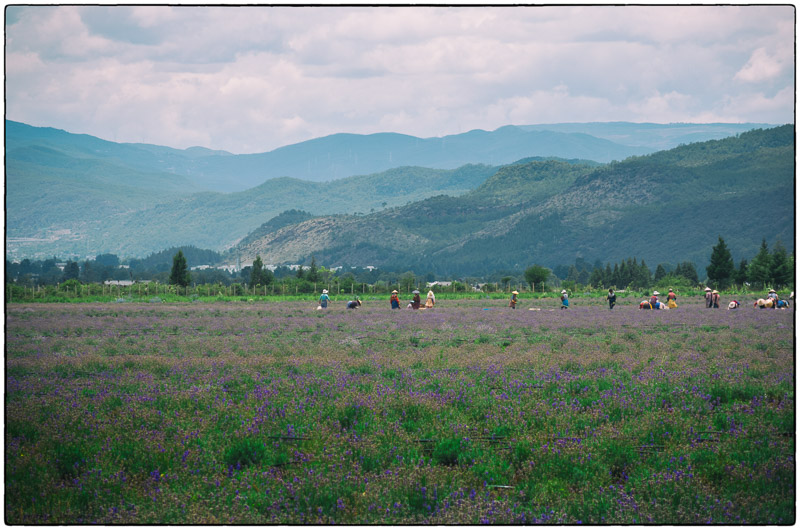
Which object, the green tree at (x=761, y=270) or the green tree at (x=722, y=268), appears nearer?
the green tree at (x=761, y=270)

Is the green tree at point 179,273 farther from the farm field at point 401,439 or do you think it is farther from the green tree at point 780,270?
the farm field at point 401,439

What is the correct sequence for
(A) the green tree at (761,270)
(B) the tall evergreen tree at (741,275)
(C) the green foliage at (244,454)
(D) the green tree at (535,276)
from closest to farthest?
(C) the green foliage at (244,454) < (A) the green tree at (761,270) < (B) the tall evergreen tree at (741,275) < (D) the green tree at (535,276)

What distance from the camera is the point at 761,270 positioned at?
60.9 m

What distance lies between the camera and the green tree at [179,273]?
7262 cm

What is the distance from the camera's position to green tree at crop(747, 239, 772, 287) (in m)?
58.9

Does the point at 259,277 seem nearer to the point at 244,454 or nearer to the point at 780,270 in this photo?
the point at 780,270

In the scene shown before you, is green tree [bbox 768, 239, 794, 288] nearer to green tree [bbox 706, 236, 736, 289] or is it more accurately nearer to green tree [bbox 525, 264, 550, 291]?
green tree [bbox 706, 236, 736, 289]

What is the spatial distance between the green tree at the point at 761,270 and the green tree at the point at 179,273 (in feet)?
186

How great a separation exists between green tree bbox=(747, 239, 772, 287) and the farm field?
4985cm

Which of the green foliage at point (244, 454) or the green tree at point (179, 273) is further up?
the green tree at point (179, 273)

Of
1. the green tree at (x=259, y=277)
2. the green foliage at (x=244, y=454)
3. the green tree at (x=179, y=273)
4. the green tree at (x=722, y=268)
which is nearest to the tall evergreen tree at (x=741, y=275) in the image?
the green tree at (x=722, y=268)

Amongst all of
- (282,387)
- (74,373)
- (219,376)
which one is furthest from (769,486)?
(74,373)

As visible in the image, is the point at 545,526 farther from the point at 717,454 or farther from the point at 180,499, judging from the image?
the point at 180,499

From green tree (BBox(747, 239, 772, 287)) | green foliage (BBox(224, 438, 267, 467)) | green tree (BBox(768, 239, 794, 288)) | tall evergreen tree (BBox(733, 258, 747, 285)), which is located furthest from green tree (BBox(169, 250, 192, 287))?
green foliage (BBox(224, 438, 267, 467))
